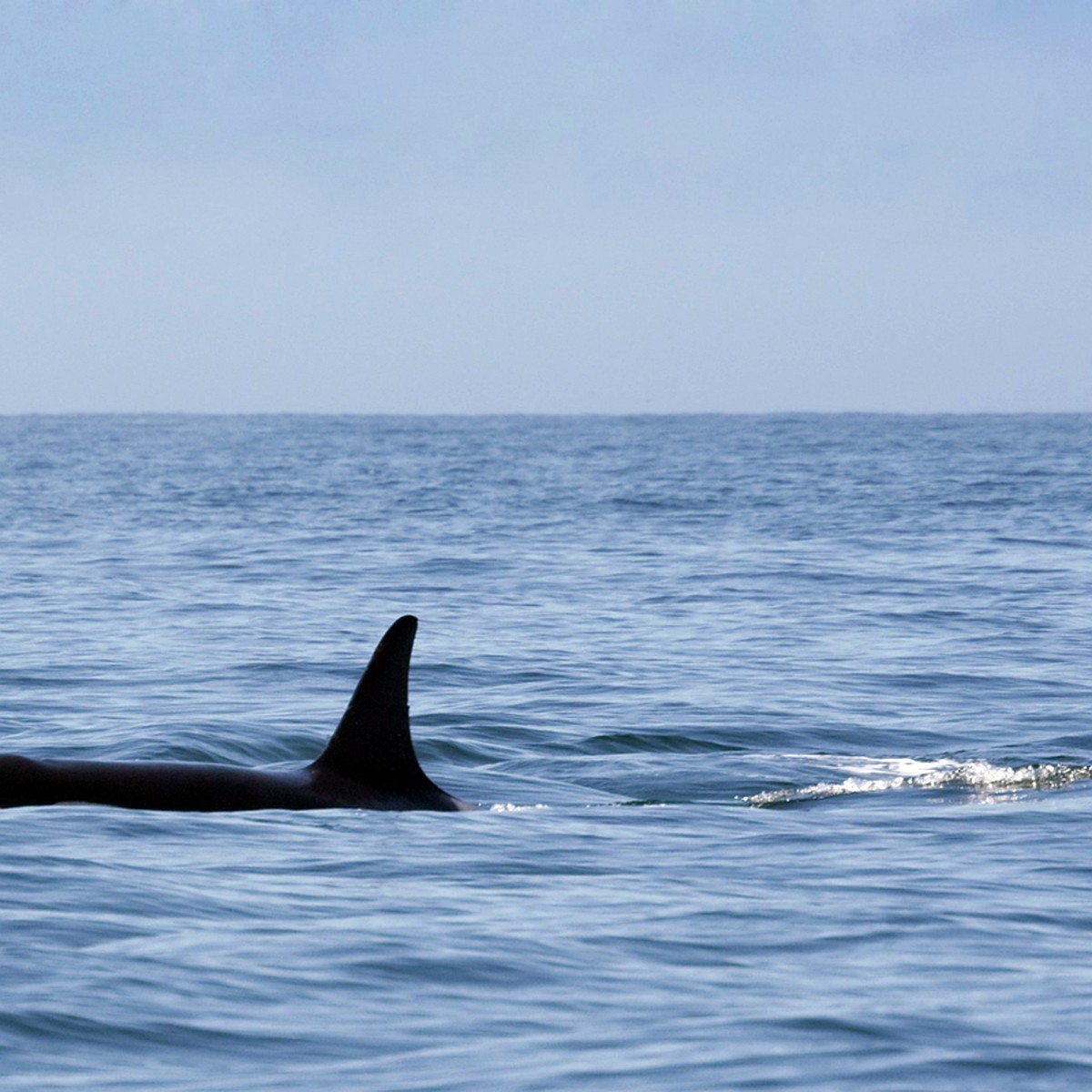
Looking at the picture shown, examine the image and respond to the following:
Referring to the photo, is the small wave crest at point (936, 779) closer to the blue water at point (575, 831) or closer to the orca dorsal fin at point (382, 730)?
the blue water at point (575, 831)

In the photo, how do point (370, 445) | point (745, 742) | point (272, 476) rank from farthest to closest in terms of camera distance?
1. point (370, 445)
2. point (272, 476)
3. point (745, 742)

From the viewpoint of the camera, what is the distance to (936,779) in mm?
12992

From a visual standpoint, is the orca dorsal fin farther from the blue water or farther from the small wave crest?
the small wave crest

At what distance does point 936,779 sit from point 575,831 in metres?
3.27

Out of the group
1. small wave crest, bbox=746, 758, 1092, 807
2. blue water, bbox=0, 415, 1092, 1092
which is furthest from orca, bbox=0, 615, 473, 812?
small wave crest, bbox=746, 758, 1092, 807

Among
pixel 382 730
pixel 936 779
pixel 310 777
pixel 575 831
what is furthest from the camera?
pixel 936 779

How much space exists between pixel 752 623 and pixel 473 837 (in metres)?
12.3

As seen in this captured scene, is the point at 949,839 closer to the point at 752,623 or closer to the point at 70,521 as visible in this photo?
the point at 752,623

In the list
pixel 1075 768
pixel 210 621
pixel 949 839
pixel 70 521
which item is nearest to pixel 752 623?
pixel 210 621

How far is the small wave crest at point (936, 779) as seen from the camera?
1248 centimetres

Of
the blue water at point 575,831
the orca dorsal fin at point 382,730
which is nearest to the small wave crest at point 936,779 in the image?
the blue water at point 575,831

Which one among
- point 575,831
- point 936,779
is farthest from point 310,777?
point 936,779

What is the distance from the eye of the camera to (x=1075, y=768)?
43.9ft

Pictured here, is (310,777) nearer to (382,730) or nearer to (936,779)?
(382,730)
